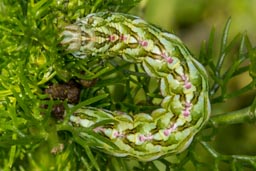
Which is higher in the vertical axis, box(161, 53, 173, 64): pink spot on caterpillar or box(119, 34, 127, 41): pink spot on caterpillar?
box(119, 34, 127, 41): pink spot on caterpillar

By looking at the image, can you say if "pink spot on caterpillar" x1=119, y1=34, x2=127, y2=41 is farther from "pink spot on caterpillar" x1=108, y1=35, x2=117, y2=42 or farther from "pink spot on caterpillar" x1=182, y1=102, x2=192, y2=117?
"pink spot on caterpillar" x1=182, y1=102, x2=192, y2=117

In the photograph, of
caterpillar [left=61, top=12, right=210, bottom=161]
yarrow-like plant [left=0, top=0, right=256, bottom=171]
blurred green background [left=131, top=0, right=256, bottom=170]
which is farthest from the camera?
blurred green background [left=131, top=0, right=256, bottom=170]

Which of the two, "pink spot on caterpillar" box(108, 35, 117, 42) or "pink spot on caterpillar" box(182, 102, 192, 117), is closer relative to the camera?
"pink spot on caterpillar" box(108, 35, 117, 42)

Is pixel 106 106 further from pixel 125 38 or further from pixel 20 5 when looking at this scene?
pixel 20 5

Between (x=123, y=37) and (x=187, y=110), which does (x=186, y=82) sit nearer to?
(x=187, y=110)

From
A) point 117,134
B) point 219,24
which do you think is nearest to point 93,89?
point 117,134

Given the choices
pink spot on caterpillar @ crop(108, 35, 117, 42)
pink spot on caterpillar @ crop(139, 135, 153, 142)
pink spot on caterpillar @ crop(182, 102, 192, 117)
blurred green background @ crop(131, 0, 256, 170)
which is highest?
pink spot on caterpillar @ crop(108, 35, 117, 42)

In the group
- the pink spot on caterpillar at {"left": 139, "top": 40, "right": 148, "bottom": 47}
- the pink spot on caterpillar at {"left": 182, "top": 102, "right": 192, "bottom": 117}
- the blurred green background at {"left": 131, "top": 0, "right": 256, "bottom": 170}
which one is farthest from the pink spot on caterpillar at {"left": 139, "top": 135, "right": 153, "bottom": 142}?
the blurred green background at {"left": 131, "top": 0, "right": 256, "bottom": 170}

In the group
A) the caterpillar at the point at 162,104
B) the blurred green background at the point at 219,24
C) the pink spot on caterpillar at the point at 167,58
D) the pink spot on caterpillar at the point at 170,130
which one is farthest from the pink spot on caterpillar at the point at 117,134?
the blurred green background at the point at 219,24
